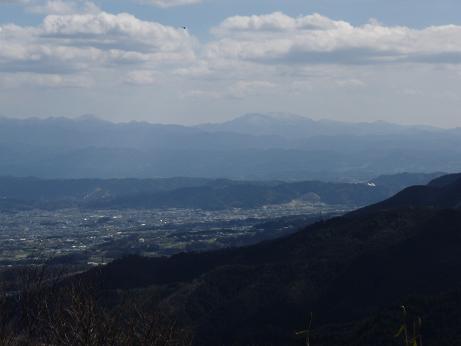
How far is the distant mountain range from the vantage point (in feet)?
146

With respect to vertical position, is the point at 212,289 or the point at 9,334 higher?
the point at 9,334

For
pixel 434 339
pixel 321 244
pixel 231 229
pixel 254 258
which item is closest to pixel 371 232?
pixel 321 244

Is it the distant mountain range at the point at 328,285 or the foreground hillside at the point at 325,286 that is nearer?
the foreground hillside at the point at 325,286

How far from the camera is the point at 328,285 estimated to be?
56906 millimetres

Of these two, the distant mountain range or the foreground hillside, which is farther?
the distant mountain range

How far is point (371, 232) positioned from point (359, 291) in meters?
12.9

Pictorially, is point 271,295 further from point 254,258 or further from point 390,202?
point 390,202

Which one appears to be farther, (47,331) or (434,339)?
(434,339)

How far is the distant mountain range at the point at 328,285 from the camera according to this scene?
44.4m

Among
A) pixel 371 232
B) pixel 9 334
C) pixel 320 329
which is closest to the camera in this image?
pixel 9 334

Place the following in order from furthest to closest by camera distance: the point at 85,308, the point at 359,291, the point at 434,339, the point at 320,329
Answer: the point at 359,291
the point at 320,329
the point at 434,339
the point at 85,308

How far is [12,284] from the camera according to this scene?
58438mm

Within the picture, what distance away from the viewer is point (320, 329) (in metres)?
47.5

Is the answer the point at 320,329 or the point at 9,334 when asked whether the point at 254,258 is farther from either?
the point at 9,334
